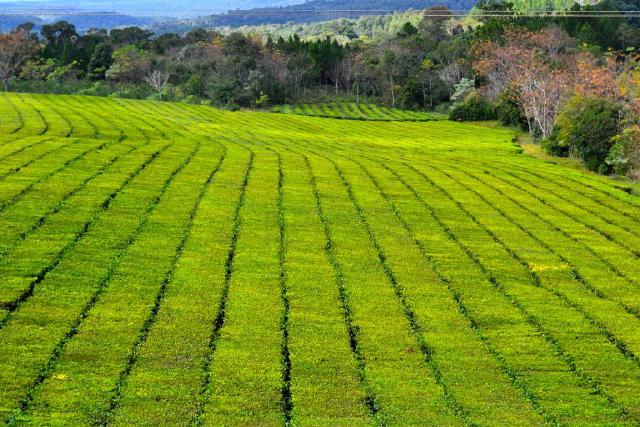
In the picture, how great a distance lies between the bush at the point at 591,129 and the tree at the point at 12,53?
80.3 metres

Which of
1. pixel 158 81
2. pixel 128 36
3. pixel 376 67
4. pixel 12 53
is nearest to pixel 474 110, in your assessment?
pixel 376 67

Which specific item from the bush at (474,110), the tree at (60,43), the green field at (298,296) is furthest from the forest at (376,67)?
the green field at (298,296)

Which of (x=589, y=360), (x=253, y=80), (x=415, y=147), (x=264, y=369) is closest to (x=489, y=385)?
(x=589, y=360)

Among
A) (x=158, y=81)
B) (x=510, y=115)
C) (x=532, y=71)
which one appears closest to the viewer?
(x=532, y=71)

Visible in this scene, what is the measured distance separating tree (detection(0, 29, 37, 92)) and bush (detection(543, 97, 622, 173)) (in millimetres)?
80315

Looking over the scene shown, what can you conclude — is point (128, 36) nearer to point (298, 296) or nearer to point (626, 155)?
point (626, 155)

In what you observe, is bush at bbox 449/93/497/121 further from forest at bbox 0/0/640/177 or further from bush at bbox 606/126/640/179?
bush at bbox 606/126/640/179

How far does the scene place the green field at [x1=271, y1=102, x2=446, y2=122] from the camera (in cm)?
10612

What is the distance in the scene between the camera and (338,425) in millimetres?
14195

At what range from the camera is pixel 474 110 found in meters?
101

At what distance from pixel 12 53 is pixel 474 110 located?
229 feet

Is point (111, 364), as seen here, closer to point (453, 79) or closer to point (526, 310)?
point (526, 310)

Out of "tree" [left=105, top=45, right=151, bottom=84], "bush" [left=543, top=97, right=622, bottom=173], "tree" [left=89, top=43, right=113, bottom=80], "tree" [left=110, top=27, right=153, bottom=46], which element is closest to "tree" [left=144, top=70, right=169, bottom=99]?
"tree" [left=105, top=45, right=151, bottom=84]

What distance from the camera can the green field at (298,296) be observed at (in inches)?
598
